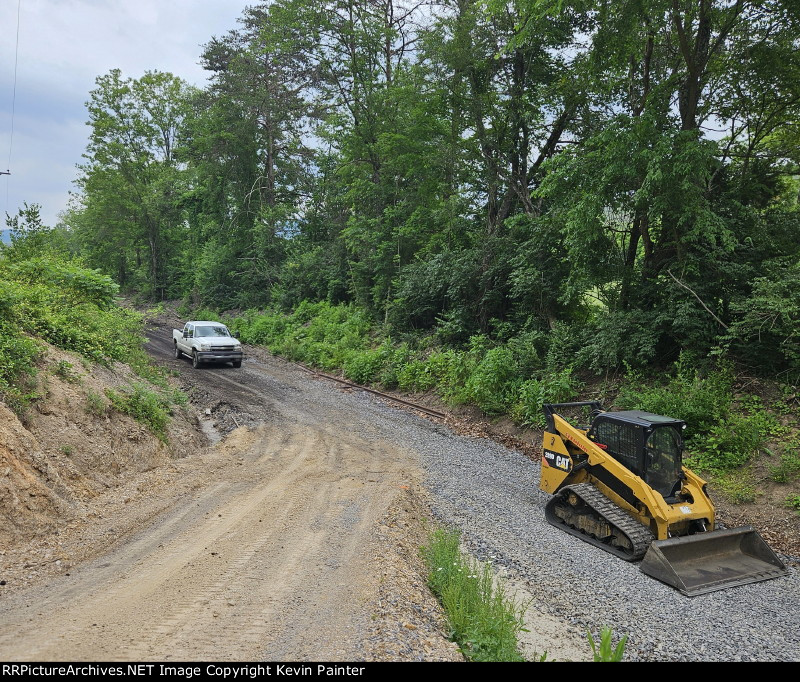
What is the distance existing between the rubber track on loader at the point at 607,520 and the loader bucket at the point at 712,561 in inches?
11.3

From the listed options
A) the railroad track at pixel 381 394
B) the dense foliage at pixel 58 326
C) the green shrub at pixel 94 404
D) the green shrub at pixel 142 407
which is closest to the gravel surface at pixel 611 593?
the railroad track at pixel 381 394

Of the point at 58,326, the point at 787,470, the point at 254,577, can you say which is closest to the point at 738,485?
the point at 787,470

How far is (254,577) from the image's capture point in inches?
239

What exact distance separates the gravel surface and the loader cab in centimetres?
141

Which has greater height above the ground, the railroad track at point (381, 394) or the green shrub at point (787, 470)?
the green shrub at point (787, 470)

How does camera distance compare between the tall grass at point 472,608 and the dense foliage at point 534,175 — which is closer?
the tall grass at point 472,608

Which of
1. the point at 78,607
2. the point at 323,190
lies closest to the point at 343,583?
the point at 78,607

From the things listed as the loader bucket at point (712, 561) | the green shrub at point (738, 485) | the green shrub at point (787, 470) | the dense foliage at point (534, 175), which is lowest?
the loader bucket at point (712, 561)

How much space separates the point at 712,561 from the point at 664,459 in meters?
1.54

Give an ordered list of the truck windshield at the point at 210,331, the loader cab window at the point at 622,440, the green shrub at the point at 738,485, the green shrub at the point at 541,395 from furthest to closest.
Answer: the truck windshield at the point at 210,331
the green shrub at the point at 541,395
the green shrub at the point at 738,485
the loader cab window at the point at 622,440

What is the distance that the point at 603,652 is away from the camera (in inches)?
169

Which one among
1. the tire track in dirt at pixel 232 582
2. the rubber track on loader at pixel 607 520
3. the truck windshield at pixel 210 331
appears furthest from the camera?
the truck windshield at pixel 210 331

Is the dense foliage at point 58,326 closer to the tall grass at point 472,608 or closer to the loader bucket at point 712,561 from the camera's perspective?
the tall grass at point 472,608

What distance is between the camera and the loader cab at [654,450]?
26.9 ft
